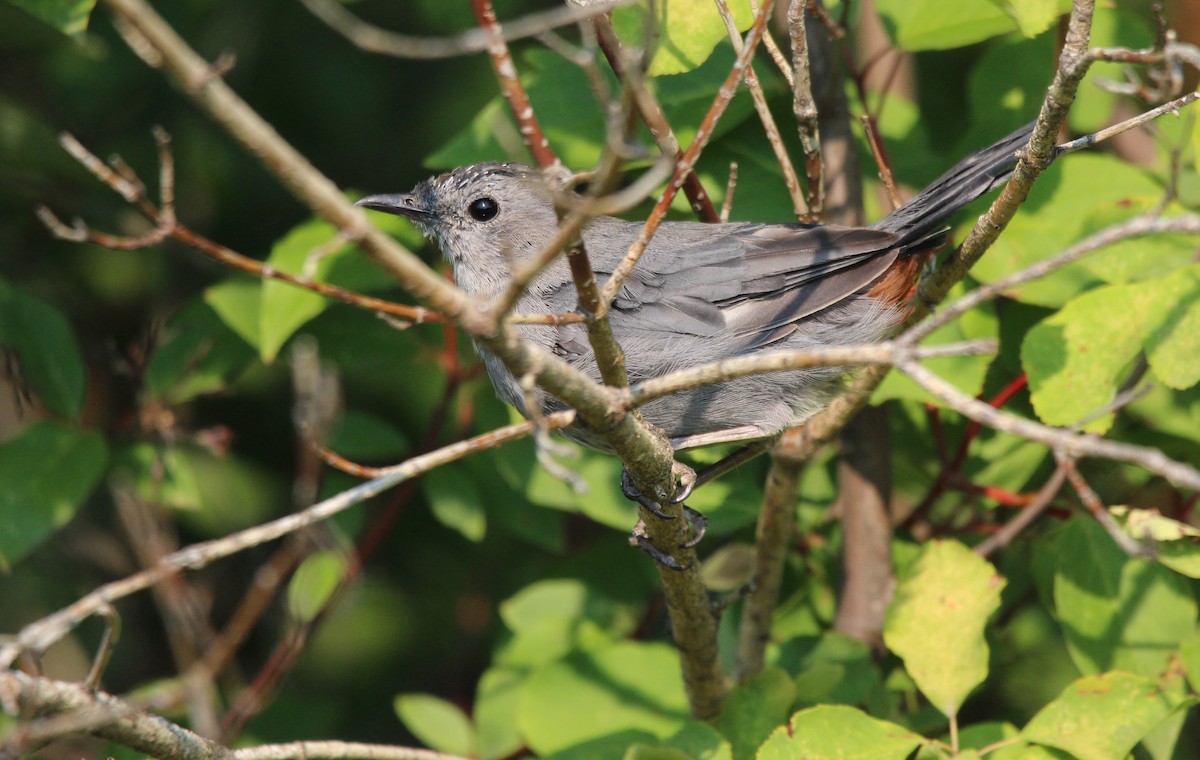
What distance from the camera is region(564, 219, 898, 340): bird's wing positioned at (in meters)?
3.18

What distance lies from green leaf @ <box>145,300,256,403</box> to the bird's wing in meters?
1.24

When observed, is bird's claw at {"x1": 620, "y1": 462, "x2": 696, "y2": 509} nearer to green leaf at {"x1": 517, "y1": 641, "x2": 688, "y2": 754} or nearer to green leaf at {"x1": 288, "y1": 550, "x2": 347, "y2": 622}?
green leaf at {"x1": 517, "y1": 641, "x2": 688, "y2": 754}

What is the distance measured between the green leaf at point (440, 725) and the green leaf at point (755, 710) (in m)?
1.02

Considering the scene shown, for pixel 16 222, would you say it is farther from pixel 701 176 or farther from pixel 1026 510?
pixel 1026 510

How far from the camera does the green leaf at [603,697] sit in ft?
10.1

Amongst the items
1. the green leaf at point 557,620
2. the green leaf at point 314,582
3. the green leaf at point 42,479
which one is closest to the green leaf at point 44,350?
the green leaf at point 42,479

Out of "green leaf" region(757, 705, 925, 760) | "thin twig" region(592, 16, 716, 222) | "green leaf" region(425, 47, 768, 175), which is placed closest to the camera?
"thin twig" region(592, 16, 716, 222)

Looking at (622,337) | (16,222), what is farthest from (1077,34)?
(16,222)

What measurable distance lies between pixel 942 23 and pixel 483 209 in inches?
60.5

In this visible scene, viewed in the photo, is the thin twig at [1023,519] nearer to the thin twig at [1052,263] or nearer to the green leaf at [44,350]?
the thin twig at [1052,263]

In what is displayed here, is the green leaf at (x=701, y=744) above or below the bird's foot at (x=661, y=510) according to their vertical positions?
below

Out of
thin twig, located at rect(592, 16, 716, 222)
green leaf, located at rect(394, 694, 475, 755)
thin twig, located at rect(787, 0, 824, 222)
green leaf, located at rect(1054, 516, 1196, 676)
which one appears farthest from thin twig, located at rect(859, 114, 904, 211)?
green leaf, located at rect(394, 694, 475, 755)

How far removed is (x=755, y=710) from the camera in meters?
2.72

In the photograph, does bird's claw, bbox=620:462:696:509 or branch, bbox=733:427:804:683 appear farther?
branch, bbox=733:427:804:683
